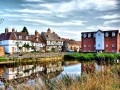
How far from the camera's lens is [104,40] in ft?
238

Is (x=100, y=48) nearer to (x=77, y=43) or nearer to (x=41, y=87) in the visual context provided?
(x=77, y=43)

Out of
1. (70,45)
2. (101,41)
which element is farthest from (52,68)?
(70,45)

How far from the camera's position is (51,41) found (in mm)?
90375

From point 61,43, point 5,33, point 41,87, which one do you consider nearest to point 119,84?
point 41,87

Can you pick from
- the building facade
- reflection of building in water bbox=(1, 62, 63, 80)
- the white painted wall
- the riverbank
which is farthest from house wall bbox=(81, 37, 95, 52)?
reflection of building in water bbox=(1, 62, 63, 80)

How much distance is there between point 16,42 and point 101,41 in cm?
2704

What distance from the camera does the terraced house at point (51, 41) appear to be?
8862 centimetres

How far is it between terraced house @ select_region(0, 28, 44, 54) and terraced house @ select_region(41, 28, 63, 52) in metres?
7.31

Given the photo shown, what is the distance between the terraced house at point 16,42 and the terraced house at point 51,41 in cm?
731

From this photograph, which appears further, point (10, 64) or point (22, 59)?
point (22, 59)

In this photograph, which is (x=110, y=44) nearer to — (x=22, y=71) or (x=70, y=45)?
(x=70, y=45)

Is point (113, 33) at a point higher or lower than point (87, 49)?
A: higher

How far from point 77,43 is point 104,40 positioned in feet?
131

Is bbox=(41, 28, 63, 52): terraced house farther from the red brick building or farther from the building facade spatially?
the red brick building
